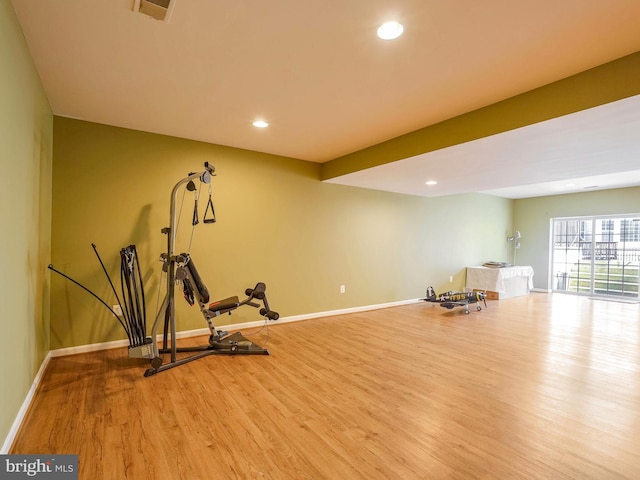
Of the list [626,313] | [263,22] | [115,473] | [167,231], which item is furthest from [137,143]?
[626,313]

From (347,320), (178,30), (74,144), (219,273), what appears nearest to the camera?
(178,30)

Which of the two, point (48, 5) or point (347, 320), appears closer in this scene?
point (48, 5)

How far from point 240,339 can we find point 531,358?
3.12 metres

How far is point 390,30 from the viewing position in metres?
1.88

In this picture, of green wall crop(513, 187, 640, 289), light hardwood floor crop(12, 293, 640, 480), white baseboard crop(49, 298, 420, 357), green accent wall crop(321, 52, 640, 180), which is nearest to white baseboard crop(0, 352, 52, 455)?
light hardwood floor crop(12, 293, 640, 480)

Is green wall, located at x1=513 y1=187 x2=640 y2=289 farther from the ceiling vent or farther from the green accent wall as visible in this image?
the ceiling vent

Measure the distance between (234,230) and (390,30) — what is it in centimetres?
303

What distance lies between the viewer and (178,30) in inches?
75.8

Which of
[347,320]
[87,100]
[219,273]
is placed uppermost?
[87,100]

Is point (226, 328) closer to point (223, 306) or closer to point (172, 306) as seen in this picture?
point (223, 306)

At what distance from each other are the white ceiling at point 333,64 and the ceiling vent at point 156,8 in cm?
4

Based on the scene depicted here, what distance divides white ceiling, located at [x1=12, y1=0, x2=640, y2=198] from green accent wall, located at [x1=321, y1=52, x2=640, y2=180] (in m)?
0.08

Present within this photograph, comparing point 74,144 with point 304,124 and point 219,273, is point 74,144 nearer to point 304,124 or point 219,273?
point 219,273

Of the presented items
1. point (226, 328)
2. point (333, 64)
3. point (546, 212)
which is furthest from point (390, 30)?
point (546, 212)
